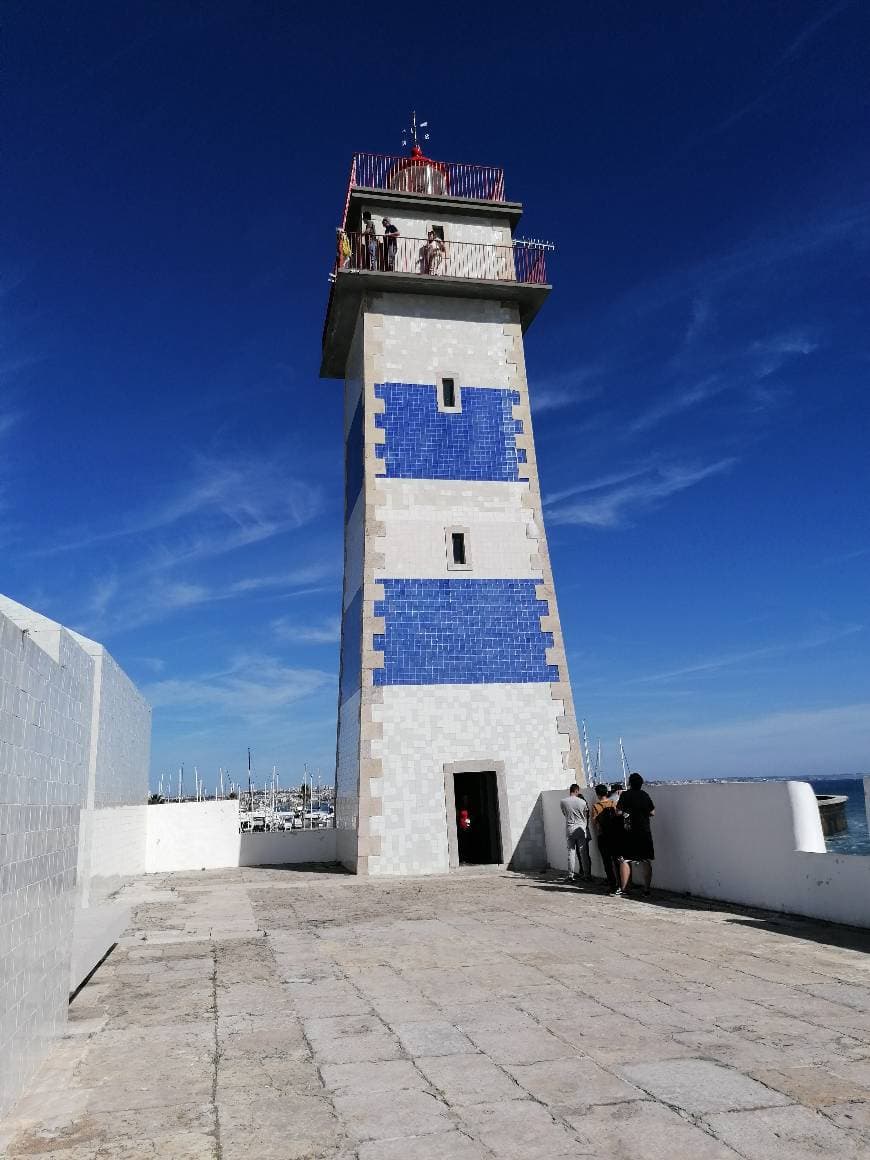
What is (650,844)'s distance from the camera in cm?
1074

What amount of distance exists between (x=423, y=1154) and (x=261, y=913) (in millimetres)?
7750

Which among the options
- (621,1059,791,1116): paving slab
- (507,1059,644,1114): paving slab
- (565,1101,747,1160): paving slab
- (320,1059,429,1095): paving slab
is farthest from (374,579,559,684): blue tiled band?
(565,1101,747,1160): paving slab

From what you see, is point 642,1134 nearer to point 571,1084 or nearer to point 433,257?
point 571,1084

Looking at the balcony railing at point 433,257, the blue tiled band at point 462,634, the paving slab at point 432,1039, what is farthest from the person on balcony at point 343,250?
the paving slab at point 432,1039

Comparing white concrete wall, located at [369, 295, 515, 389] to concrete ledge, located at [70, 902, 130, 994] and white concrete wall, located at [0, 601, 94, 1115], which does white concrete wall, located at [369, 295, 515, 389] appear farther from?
white concrete wall, located at [0, 601, 94, 1115]

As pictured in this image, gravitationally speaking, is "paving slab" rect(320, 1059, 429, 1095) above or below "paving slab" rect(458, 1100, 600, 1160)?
above

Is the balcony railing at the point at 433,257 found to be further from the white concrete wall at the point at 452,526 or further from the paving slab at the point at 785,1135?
the paving slab at the point at 785,1135

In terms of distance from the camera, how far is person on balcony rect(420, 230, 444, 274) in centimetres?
1806

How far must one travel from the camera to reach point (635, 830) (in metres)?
10.7

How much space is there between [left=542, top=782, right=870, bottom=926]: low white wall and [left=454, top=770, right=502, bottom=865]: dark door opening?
15.6 feet

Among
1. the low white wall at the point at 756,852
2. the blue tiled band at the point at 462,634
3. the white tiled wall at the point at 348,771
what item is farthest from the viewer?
the blue tiled band at the point at 462,634

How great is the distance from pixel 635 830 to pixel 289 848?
9.90 m

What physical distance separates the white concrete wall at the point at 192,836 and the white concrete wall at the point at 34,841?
41.1 ft

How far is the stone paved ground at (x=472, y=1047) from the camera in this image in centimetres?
347
